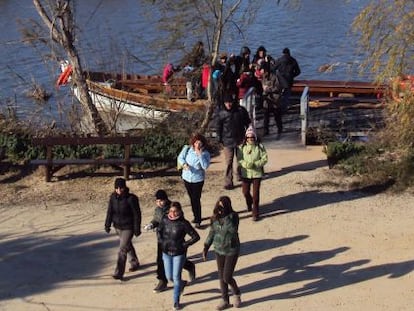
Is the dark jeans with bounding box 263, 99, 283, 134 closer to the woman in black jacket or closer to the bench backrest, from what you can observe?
the bench backrest

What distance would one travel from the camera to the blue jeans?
25.8 ft

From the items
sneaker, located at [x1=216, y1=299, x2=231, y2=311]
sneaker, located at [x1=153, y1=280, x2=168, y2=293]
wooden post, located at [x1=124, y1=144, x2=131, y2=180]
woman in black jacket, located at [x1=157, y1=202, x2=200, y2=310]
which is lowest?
sneaker, located at [x1=216, y1=299, x2=231, y2=311]

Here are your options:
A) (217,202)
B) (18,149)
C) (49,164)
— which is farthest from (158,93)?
(217,202)

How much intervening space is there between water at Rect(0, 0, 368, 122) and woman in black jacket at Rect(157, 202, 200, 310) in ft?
32.8

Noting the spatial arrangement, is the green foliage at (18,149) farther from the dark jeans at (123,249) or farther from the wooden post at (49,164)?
the dark jeans at (123,249)

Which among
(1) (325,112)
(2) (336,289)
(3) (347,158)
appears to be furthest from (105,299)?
(1) (325,112)

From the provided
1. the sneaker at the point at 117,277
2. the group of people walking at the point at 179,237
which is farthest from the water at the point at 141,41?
the group of people walking at the point at 179,237

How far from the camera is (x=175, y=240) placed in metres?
7.82

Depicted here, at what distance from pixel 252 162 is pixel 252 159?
5 cm

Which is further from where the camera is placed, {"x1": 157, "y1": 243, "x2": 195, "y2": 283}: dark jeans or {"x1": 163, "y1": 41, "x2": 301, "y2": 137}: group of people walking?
{"x1": 163, "y1": 41, "x2": 301, "y2": 137}: group of people walking

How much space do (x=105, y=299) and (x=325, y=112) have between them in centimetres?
945

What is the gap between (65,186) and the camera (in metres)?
12.1

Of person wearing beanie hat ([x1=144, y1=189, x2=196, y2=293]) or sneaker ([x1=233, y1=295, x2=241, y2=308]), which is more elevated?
person wearing beanie hat ([x1=144, y1=189, x2=196, y2=293])

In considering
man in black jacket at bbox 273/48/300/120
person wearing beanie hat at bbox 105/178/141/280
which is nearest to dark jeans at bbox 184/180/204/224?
person wearing beanie hat at bbox 105/178/141/280
